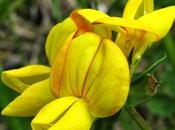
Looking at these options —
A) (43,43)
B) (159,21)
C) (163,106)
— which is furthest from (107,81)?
(43,43)

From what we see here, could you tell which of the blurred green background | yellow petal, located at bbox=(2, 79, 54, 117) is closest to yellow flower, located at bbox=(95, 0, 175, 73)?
yellow petal, located at bbox=(2, 79, 54, 117)

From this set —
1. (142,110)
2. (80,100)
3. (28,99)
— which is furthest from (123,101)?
(142,110)

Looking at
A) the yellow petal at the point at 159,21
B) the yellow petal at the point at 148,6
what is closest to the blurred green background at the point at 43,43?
the yellow petal at the point at 148,6

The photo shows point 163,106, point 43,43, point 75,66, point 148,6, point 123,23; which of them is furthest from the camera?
point 43,43

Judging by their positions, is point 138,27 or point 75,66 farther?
point 75,66

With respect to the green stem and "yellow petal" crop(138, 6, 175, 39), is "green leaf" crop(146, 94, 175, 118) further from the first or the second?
"yellow petal" crop(138, 6, 175, 39)

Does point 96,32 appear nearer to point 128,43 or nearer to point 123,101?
point 128,43

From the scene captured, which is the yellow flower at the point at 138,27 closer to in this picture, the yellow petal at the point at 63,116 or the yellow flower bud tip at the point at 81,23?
the yellow flower bud tip at the point at 81,23

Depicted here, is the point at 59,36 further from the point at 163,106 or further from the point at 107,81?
the point at 163,106
